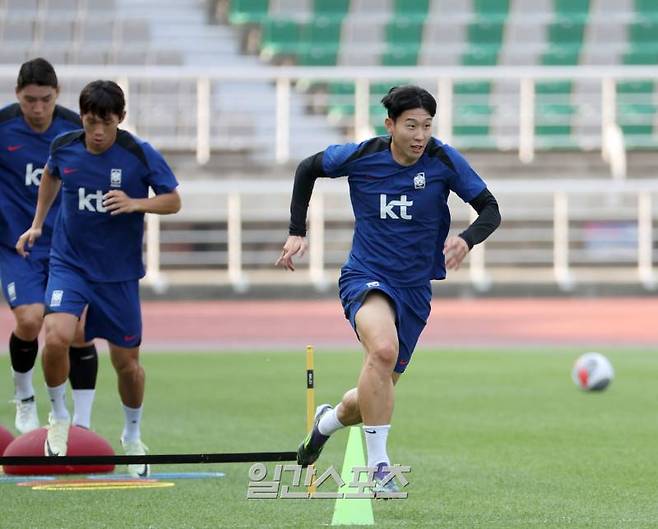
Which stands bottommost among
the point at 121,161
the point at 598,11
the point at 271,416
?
the point at 271,416

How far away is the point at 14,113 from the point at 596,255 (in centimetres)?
2049

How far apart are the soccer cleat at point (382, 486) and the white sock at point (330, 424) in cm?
72

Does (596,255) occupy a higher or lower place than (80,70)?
lower

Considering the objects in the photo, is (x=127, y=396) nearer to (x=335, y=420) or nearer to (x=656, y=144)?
(x=335, y=420)

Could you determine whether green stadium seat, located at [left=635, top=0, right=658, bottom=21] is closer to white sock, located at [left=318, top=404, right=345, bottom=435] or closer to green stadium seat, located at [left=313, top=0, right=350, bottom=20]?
green stadium seat, located at [left=313, top=0, right=350, bottom=20]

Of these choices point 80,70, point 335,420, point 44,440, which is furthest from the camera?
point 80,70

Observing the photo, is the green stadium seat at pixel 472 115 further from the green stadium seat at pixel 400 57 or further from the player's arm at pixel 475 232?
the player's arm at pixel 475 232

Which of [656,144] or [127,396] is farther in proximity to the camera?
[656,144]

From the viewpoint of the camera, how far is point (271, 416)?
12.8 meters

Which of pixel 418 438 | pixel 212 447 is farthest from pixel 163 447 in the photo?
pixel 418 438

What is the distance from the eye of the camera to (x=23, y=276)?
33.6ft

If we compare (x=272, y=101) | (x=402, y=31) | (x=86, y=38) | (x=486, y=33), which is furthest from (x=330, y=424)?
(x=486, y=33)

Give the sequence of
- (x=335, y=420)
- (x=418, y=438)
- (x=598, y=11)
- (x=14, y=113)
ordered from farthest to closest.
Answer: (x=598, y=11) < (x=418, y=438) < (x=14, y=113) < (x=335, y=420)

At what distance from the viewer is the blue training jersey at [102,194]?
29.8ft
